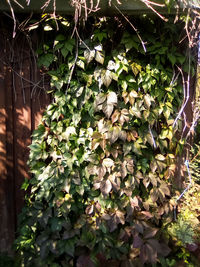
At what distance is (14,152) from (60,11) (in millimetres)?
1440

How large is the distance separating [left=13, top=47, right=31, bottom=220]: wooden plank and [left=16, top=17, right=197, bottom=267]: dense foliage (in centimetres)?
17

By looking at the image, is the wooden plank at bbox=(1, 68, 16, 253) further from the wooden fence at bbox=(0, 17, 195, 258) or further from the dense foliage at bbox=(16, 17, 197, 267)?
the dense foliage at bbox=(16, 17, 197, 267)

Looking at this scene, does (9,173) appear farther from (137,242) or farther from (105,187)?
(137,242)

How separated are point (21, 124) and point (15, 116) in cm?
10

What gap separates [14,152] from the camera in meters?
2.71

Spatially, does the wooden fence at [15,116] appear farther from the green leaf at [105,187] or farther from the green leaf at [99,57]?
the green leaf at [105,187]

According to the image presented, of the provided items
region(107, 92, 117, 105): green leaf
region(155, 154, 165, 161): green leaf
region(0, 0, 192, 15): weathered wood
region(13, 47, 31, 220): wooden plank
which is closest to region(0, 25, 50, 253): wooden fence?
region(13, 47, 31, 220): wooden plank

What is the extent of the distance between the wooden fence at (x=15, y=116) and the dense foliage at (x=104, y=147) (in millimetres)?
167

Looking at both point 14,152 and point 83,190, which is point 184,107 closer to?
point 83,190

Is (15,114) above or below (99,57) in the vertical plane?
below

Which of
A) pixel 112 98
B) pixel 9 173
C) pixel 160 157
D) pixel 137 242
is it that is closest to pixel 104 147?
pixel 112 98

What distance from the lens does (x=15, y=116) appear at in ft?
8.76

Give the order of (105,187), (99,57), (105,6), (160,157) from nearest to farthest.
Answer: (105,6)
(99,57)
(105,187)
(160,157)

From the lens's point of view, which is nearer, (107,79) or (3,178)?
(107,79)
